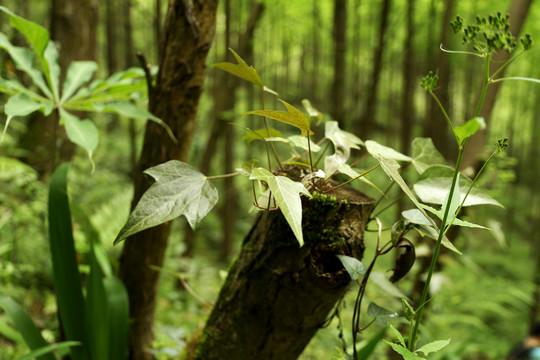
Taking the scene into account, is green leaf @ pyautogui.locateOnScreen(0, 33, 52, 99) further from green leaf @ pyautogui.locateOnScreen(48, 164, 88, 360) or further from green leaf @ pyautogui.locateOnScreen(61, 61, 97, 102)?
green leaf @ pyautogui.locateOnScreen(48, 164, 88, 360)

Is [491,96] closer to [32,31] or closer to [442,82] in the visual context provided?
[32,31]

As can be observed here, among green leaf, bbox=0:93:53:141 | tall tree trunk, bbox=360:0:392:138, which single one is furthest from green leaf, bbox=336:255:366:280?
tall tree trunk, bbox=360:0:392:138

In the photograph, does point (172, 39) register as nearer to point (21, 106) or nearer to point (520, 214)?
point (21, 106)

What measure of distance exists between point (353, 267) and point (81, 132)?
34.6 inches

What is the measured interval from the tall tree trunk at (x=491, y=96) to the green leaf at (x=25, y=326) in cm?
178

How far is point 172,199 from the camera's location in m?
0.69

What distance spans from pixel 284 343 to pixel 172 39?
0.93 meters

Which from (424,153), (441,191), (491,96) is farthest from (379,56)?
(441,191)

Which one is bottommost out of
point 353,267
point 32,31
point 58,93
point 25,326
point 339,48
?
point 25,326

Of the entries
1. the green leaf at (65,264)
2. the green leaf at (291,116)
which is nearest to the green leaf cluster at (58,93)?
the green leaf at (65,264)

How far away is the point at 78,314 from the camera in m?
1.07

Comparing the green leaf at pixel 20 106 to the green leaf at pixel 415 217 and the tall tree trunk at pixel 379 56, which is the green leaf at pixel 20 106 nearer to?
the green leaf at pixel 415 217

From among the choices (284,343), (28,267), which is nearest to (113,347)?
(284,343)

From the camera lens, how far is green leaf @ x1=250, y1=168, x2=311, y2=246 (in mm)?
549
